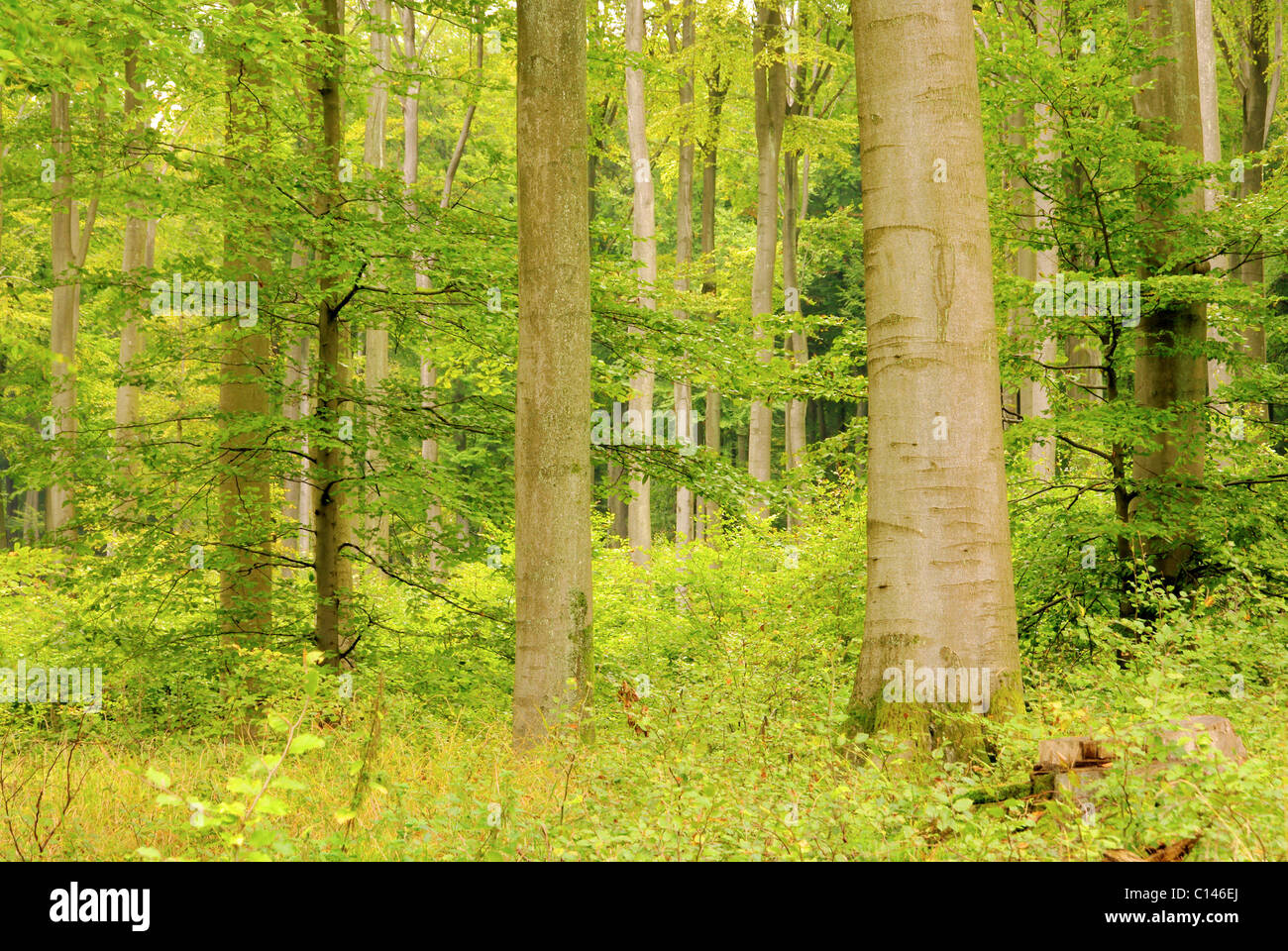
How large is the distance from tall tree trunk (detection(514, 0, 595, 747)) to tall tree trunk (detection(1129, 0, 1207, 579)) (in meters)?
5.39

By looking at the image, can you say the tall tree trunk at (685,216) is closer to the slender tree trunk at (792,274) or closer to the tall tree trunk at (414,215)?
the slender tree trunk at (792,274)

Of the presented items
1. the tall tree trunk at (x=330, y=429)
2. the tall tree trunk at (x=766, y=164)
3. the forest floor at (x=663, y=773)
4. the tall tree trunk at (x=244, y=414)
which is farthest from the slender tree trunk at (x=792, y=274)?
the forest floor at (x=663, y=773)

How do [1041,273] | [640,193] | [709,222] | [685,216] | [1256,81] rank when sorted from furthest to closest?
[709,222] → [685,216] → [1256,81] → [640,193] → [1041,273]

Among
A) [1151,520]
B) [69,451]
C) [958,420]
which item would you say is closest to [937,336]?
[958,420]

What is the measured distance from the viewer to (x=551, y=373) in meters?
6.37

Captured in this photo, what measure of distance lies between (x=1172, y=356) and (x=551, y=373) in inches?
249

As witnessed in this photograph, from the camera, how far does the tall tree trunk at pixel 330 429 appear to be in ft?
28.0

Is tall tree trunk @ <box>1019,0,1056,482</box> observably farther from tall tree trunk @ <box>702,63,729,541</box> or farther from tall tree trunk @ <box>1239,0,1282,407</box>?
tall tree trunk @ <box>702,63,729,541</box>

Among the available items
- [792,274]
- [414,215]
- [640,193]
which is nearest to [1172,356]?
[414,215]

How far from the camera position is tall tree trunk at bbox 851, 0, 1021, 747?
5.03m

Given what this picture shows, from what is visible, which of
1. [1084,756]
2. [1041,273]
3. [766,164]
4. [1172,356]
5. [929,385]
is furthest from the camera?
[766,164]

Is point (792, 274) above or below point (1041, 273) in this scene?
above

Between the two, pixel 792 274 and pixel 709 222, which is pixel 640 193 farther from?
pixel 709 222

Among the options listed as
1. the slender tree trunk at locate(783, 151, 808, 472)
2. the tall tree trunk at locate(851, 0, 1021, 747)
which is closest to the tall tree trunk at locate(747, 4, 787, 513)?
the slender tree trunk at locate(783, 151, 808, 472)
